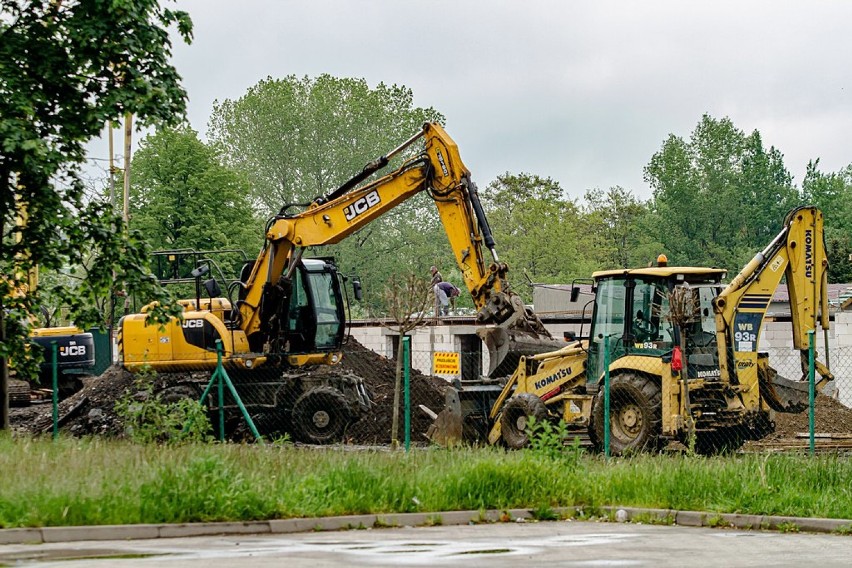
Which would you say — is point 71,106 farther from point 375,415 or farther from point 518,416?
point 375,415

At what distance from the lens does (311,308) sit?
91.1ft

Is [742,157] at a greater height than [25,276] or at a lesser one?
greater

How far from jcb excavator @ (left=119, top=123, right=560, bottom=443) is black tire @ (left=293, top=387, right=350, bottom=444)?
0.06 feet

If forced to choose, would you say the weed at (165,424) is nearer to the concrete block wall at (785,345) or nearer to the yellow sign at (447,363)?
the yellow sign at (447,363)

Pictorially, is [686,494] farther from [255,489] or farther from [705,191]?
[705,191]

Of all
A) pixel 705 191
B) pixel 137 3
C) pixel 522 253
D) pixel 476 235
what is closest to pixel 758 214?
pixel 705 191

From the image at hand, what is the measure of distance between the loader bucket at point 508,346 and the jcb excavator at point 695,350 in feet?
7.97

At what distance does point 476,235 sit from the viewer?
2533cm

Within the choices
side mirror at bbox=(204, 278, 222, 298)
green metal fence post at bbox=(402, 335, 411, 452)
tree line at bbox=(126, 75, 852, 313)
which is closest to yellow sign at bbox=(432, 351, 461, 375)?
side mirror at bbox=(204, 278, 222, 298)

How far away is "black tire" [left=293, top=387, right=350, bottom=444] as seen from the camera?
85.7ft

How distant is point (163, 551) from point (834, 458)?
343 inches

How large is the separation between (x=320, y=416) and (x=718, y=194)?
230 ft

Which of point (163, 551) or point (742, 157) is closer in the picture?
point (163, 551)

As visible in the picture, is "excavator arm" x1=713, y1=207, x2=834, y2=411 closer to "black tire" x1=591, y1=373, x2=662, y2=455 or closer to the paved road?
"black tire" x1=591, y1=373, x2=662, y2=455
